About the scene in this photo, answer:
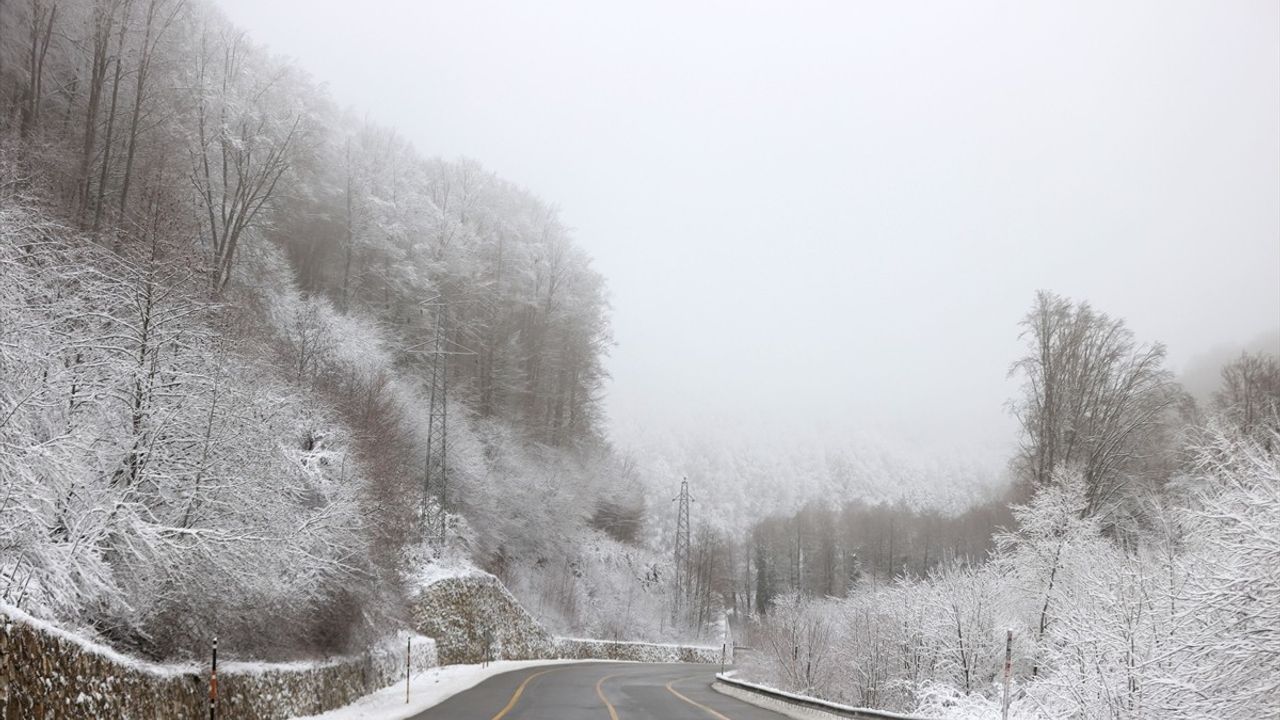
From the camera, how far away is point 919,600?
2767 centimetres

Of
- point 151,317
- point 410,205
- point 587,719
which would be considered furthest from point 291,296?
point 587,719

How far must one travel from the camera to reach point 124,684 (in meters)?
8.88

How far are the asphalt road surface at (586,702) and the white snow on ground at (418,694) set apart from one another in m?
0.46

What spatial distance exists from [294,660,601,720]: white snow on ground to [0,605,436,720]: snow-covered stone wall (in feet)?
1.57

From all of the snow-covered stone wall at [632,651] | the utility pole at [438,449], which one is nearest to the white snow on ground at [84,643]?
the utility pole at [438,449]

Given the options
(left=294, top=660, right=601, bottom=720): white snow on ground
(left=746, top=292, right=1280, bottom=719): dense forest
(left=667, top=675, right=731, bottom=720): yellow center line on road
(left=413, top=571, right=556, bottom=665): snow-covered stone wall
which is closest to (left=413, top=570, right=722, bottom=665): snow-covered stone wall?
(left=413, top=571, right=556, bottom=665): snow-covered stone wall

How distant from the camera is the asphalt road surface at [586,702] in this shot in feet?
47.9

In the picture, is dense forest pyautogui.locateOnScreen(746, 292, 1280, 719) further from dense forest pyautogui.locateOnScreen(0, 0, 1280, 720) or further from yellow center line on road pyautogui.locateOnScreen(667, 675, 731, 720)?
yellow center line on road pyautogui.locateOnScreen(667, 675, 731, 720)

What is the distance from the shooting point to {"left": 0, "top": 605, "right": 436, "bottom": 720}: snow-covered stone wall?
276 inches

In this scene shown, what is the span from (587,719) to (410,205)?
43.9 metres

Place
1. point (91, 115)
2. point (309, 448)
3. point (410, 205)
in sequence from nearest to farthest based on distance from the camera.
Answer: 1. point (309, 448)
2. point (91, 115)
3. point (410, 205)

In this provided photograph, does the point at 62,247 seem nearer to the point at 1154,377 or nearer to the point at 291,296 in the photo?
the point at 291,296

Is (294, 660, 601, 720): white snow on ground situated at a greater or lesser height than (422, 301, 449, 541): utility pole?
lesser

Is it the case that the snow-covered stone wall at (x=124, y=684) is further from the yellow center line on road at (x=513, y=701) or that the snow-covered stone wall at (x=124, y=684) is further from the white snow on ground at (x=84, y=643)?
the yellow center line on road at (x=513, y=701)
